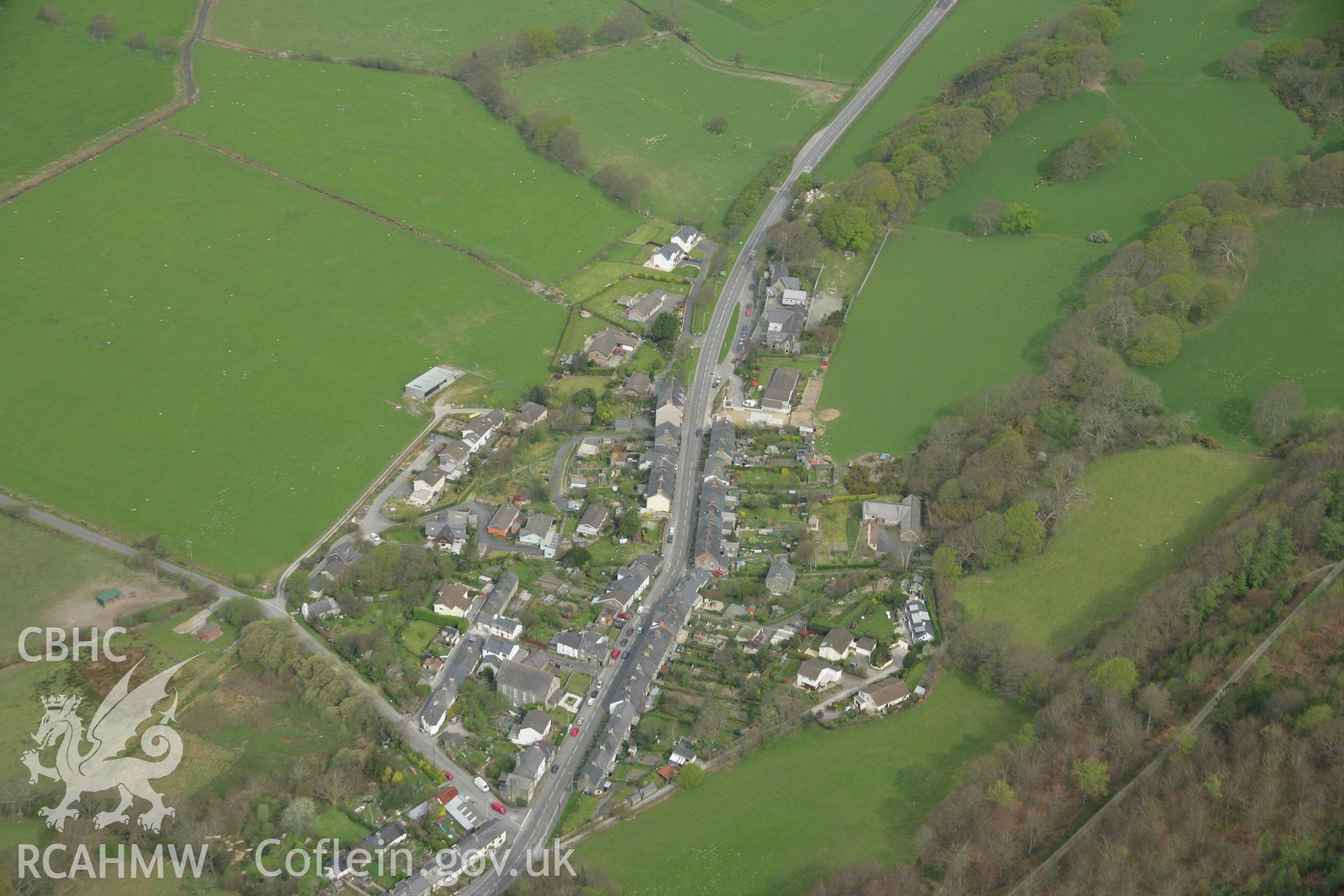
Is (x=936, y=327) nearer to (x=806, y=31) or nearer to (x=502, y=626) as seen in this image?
Answer: (x=502, y=626)

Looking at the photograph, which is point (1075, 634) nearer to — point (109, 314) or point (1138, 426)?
point (1138, 426)

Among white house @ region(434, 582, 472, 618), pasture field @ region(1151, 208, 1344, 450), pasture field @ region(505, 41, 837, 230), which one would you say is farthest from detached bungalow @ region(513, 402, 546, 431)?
pasture field @ region(1151, 208, 1344, 450)

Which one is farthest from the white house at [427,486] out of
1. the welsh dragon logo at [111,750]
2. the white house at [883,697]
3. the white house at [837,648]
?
the white house at [883,697]

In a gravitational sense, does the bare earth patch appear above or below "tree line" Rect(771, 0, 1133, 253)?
below

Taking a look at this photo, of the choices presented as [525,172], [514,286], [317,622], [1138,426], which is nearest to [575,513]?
[317,622]

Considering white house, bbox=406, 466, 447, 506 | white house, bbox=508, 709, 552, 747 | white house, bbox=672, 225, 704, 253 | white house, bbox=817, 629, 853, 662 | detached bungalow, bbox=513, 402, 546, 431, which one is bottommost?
white house, bbox=508, 709, 552, 747

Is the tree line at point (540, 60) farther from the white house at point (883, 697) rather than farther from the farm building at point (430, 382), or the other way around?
the white house at point (883, 697)

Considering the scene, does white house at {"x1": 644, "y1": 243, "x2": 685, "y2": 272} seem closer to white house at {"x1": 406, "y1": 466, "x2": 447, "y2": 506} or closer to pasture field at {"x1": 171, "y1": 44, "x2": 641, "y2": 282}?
pasture field at {"x1": 171, "y1": 44, "x2": 641, "y2": 282}
